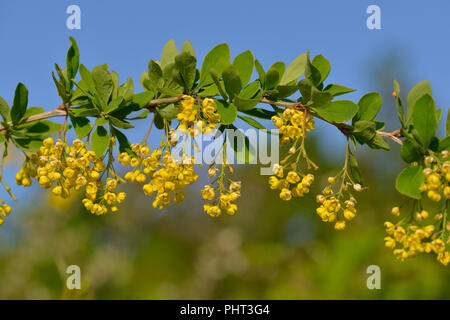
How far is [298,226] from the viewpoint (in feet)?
33.2

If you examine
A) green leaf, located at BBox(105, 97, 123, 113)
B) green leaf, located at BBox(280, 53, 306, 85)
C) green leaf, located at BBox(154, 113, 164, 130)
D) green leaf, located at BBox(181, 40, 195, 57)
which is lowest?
green leaf, located at BBox(154, 113, 164, 130)

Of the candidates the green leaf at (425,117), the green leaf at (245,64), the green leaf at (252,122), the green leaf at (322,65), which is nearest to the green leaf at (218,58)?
the green leaf at (245,64)

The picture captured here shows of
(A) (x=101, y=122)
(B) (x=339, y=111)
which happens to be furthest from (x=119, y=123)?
(B) (x=339, y=111)

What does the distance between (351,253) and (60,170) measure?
15.8 ft

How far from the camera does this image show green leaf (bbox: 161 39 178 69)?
127cm

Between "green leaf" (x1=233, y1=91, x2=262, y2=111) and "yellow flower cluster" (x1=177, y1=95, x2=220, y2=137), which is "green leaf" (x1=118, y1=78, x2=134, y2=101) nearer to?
"yellow flower cluster" (x1=177, y1=95, x2=220, y2=137)

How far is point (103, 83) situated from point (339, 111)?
0.64 m

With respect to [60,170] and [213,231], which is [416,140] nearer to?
[60,170]

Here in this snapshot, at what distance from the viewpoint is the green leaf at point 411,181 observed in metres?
1.07

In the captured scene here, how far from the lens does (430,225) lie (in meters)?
1.10

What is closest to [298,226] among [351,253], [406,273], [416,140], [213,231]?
[213,231]

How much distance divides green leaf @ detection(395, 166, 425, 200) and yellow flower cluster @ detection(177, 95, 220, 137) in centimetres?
49

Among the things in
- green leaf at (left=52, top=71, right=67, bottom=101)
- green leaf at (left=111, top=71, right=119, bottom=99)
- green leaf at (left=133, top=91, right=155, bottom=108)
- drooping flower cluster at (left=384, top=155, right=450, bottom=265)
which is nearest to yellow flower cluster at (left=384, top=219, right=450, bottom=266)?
drooping flower cluster at (left=384, top=155, right=450, bottom=265)

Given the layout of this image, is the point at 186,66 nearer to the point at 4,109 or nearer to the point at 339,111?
the point at 339,111
